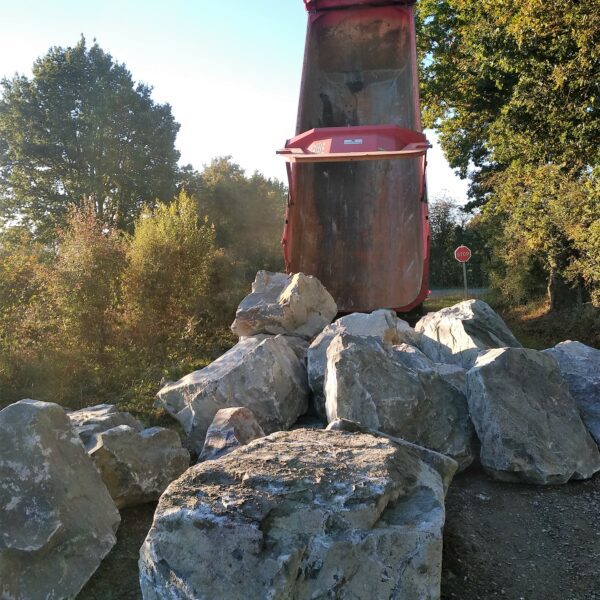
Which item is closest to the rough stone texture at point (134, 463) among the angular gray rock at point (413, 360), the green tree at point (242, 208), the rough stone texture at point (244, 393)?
the rough stone texture at point (244, 393)

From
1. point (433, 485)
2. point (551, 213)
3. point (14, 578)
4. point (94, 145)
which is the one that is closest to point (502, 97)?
point (551, 213)

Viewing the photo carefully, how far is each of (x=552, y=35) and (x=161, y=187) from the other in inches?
702

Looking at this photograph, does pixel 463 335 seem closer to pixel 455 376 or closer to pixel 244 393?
pixel 455 376

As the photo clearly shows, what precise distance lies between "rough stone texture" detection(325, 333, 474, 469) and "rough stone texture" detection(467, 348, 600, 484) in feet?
0.51

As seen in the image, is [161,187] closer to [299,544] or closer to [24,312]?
[24,312]

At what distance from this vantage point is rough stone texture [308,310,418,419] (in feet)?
13.4

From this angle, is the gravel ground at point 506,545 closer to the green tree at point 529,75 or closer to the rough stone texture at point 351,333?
the rough stone texture at point 351,333

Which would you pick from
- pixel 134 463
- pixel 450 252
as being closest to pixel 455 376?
pixel 134 463

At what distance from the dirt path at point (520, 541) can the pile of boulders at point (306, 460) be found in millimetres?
152

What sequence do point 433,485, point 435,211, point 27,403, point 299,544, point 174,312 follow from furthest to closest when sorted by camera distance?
1. point 435,211
2. point 174,312
3. point 27,403
4. point 433,485
5. point 299,544

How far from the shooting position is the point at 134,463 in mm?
3094

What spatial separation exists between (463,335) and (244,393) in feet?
6.41

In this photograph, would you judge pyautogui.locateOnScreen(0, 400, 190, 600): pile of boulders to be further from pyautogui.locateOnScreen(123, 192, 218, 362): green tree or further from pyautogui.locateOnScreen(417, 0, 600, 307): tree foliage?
pyautogui.locateOnScreen(417, 0, 600, 307): tree foliage

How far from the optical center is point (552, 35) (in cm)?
753
